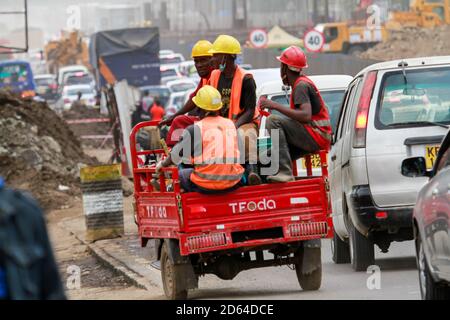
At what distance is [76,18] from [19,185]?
1148 cm

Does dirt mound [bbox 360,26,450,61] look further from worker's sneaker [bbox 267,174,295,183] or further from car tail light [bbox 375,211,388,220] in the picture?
worker's sneaker [bbox 267,174,295,183]

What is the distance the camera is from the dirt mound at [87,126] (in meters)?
50.2

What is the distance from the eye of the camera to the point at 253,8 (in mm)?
98562

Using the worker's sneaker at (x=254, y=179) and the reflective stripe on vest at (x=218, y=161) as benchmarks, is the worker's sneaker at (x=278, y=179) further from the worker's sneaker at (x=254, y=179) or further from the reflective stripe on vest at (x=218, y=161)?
the reflective stripe on vest at (x=218, y=161)

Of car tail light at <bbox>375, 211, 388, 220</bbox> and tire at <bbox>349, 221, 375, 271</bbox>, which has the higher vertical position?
car tail light at <bbox>375, 211, 388, 220</bbox>

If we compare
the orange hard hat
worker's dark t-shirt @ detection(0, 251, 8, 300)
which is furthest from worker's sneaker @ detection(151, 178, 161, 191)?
worker's dark t-shirt @ detection(0, 251, 8, 300)

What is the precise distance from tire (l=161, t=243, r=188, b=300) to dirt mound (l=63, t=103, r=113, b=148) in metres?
33.2

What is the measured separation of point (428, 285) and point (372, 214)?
306 centimetres

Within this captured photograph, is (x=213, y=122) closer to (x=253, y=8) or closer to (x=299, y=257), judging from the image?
(x=299, y=257)

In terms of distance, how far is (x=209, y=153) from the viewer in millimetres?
11211

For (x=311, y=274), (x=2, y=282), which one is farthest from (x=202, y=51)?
(x=2, y=282)

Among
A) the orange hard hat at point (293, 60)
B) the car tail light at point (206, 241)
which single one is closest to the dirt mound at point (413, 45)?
the orange hard hat at point (293, 60)

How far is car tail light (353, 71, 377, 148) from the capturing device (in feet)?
39.9
